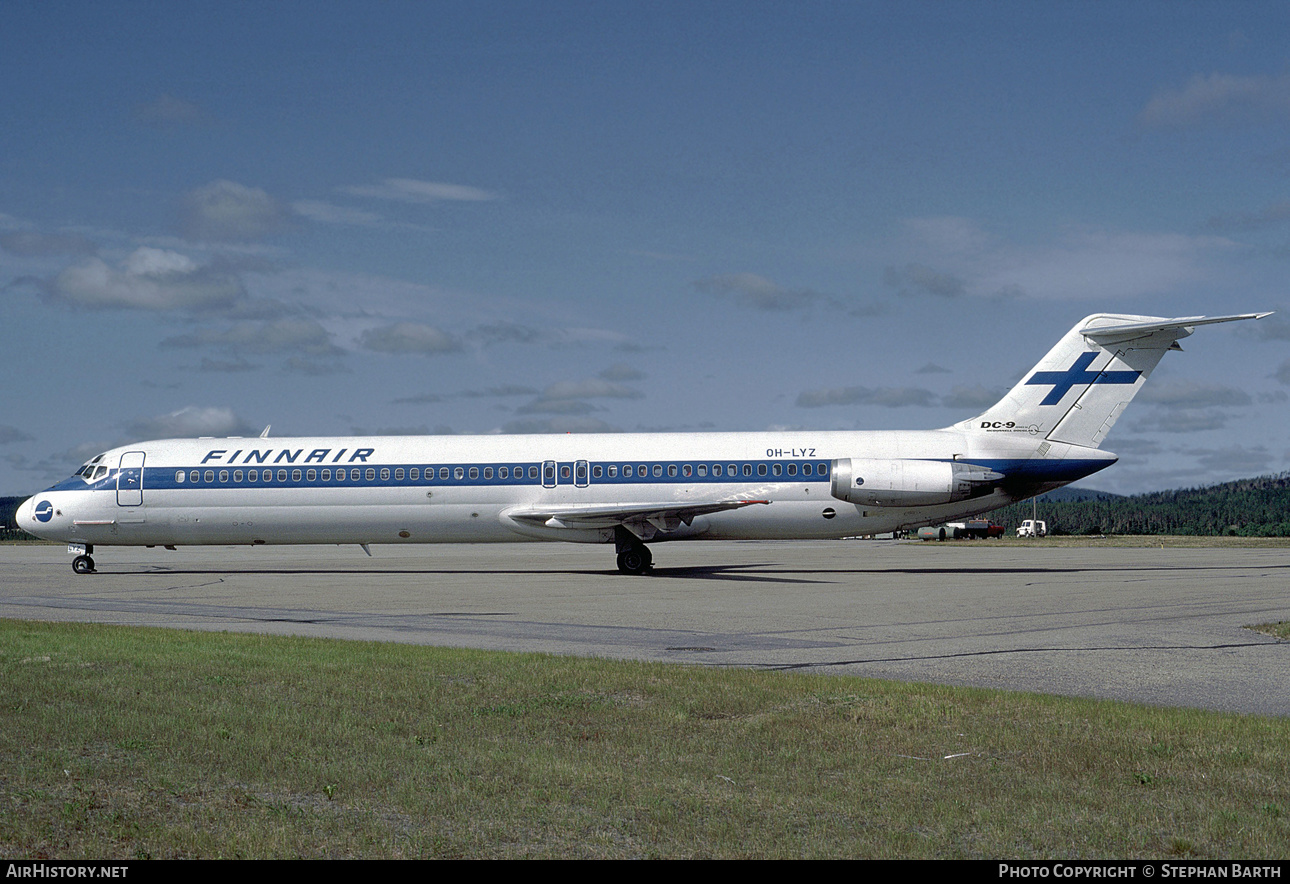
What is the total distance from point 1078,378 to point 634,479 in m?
12.4

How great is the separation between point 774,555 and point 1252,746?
1429 inches

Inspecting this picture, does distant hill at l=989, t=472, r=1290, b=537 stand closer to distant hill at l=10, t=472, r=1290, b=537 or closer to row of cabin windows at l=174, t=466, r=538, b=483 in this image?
distant hill at l=10, t=472, r=1290, b=537

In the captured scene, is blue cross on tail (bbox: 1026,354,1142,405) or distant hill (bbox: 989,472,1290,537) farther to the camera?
distant hill (bbox: 989,472,1290,537)

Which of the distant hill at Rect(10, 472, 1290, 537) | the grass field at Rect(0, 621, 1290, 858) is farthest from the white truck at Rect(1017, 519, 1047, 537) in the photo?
the grass field at Rect(0, 621, 1290, 858)

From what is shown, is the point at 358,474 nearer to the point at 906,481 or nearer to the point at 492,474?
the point at 492,474

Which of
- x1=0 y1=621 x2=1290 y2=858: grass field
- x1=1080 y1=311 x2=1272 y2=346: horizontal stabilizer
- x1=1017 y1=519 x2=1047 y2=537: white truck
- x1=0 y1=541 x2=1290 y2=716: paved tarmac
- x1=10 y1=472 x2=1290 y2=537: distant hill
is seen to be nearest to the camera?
x1=0 y1=621 x2=1290 y2=858: grass field

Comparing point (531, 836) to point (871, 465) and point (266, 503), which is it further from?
point (266, 503)

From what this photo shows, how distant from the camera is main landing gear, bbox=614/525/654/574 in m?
30.3

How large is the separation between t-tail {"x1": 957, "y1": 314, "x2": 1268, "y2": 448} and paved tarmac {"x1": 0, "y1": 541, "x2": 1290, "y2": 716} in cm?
401

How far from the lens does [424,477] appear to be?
30828 mm

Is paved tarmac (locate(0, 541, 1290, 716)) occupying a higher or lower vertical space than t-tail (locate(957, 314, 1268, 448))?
lower

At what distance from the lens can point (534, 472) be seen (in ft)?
100
